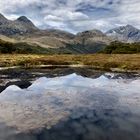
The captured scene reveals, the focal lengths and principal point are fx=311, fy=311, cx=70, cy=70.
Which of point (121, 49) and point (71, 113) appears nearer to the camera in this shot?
point (71, 113)

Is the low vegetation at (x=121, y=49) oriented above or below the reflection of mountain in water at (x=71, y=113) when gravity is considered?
above

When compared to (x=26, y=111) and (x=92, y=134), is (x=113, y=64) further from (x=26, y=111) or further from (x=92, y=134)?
(x=92, y=134)

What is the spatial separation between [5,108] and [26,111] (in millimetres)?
2753

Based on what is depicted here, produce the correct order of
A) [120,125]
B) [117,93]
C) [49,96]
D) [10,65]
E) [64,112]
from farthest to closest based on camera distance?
[10,65]
[117,93]
[49,96]
[64,112]
[120,125]

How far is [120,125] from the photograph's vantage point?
27562 millimetres

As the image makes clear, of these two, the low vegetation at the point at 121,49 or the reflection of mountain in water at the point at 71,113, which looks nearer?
the reflection of mountain in water at the point at 71,113

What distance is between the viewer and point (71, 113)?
32.0 metres

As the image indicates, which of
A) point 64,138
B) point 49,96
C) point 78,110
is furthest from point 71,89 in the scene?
point 64,138

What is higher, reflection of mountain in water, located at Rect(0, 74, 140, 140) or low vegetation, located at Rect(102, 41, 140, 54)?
low vegetation, located at Rect(102, 41, 140, 54)

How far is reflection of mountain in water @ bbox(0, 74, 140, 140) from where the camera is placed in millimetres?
24953

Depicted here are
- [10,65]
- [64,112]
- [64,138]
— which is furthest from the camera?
[10,65]

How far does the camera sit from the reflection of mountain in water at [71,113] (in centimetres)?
2495

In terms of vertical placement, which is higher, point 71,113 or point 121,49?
point 121,49

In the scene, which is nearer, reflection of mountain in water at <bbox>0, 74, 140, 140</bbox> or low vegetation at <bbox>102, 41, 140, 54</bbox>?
reflection of mountain in water at <bbox>0, 74, 140, 140</bbox>
